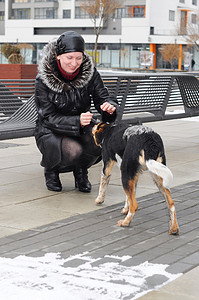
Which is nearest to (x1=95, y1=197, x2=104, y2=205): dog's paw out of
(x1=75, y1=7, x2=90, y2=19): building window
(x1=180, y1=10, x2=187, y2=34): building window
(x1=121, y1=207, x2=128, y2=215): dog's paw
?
(x1=121, y1=207, x2=128, y2=215): dog's paw

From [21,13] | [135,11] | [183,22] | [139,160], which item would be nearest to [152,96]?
[139,160]

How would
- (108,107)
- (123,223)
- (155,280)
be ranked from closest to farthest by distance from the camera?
(155,280) < (123,223) < (108,107)

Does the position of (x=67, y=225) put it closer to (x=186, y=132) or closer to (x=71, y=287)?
(x=71, y=287)

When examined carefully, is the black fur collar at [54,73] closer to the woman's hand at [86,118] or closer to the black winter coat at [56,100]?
the black winter coat at [56,100]

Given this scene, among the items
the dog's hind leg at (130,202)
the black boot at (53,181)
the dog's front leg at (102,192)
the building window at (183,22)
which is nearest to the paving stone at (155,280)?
the dog's hind leg at (130,202)

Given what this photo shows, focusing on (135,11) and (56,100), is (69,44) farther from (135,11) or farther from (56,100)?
(135,11)

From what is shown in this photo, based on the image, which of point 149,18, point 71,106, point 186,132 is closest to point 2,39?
point 149,18

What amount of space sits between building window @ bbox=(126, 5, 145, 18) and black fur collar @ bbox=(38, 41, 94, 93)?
252 feet

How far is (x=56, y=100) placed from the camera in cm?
636

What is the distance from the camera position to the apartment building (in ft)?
265

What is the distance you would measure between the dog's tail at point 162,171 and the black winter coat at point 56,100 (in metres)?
Result: 1.47

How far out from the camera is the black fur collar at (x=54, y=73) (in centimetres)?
630

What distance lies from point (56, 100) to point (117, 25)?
80284 mm

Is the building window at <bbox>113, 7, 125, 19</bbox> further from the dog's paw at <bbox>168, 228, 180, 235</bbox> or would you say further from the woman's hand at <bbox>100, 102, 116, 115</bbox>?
the dog's paw at <bbox>168, 228, 180, 235</bbox>
